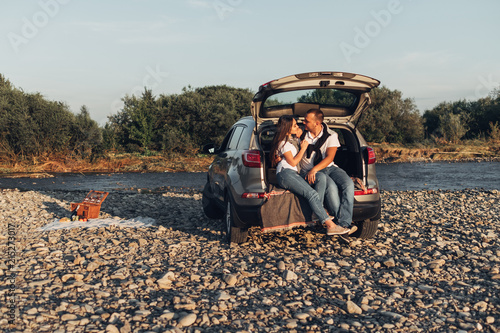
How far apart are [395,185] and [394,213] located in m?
8.12

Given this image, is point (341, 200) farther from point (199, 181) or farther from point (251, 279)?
point (199, 181)

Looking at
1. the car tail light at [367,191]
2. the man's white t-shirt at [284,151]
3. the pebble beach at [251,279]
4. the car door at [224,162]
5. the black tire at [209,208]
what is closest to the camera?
the pebble beach at [251,279]

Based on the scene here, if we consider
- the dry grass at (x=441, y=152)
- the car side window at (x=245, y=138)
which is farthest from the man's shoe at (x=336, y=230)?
the dry grass at (x=441, y=152)

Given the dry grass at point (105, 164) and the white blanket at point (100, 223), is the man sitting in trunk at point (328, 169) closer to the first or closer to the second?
the white blanket at point (100, 223)

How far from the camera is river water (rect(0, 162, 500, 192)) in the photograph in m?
16.9

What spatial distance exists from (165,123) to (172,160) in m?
6.32

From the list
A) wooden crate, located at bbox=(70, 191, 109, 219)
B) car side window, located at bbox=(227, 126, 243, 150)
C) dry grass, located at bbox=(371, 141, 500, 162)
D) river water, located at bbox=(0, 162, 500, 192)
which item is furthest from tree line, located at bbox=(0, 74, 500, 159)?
car side window, located at bbox=(227, 126, 243, 150)

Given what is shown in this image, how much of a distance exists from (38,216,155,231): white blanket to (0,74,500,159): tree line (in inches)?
719

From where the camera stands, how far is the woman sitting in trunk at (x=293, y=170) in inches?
235

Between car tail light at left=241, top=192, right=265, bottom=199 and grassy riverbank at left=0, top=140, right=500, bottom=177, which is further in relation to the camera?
grassy riverbank at left=0, top=140, right=500, bottom=177

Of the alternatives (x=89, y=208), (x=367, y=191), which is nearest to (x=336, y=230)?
(x=367, y=191)

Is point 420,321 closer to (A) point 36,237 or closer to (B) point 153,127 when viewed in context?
(A) point 36,237

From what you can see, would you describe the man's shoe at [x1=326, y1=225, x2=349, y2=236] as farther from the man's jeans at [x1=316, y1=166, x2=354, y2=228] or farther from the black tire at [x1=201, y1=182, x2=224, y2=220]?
the black tire at [x1=201, y1=182, x2=224, y2=220]

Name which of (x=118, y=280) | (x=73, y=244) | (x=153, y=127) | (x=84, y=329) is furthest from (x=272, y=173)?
(x=153, y=127)
